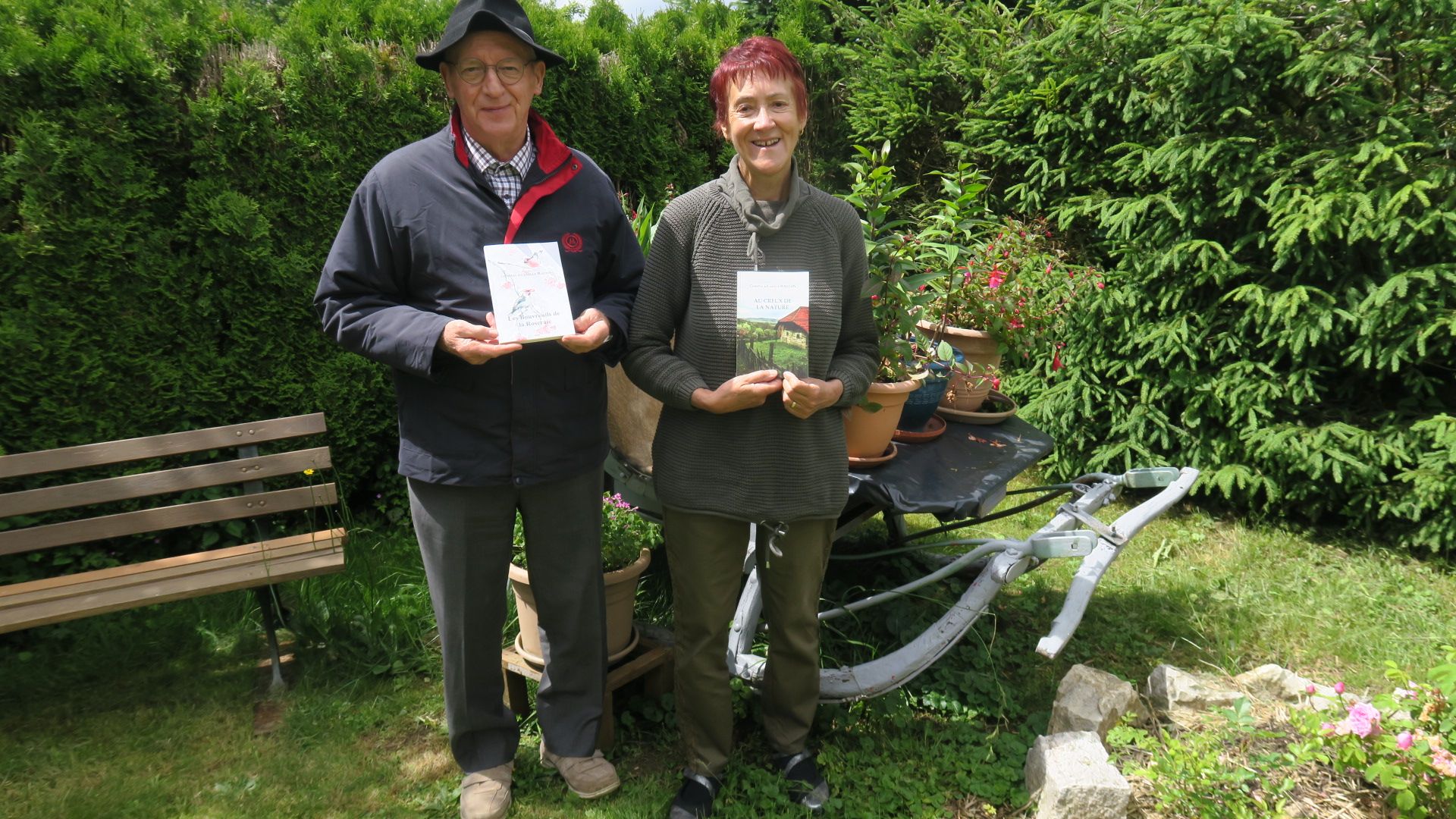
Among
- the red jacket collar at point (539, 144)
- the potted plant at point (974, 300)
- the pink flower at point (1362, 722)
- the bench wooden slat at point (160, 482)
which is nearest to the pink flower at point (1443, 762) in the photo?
the pink flower at point (1362, 722)

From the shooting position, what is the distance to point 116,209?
10.8 ft

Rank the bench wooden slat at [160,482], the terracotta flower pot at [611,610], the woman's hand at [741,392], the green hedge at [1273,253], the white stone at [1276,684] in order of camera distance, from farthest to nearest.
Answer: the green hedge at [1273,253] → the bench wooden slat at [160,482] → the white stone at [1276,684] → the terracotta flower pot at [611,610] → the woman's hand at [741,392]

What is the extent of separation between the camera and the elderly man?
209 cm

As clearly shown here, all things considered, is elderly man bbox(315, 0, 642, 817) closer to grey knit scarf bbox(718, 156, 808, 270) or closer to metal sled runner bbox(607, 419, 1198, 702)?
grey knit scarf bbox(718, 156, 808, 270)

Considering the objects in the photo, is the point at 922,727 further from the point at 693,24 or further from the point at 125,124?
the point at 693,24

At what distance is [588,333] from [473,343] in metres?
0.27

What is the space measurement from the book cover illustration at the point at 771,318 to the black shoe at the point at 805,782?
117cm

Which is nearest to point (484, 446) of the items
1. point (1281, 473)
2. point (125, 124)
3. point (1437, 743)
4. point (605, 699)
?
point (605, 699)

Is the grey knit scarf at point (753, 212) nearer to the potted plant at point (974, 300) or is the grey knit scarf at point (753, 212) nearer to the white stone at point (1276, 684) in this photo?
the potted plant at point (974, 300)

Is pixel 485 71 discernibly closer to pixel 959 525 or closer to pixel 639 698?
pixel 639 698

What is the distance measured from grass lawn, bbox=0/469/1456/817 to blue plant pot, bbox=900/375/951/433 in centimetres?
65

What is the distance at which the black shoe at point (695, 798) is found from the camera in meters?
2.46

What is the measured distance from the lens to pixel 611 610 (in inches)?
112

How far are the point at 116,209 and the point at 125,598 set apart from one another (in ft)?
4.54
